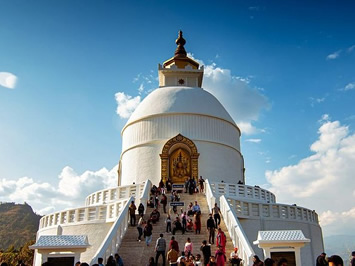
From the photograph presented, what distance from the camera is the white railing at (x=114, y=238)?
12.7 metres

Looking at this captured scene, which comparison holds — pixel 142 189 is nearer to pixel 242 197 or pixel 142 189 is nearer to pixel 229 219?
pixel 242 197

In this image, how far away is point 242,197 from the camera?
2205 cm

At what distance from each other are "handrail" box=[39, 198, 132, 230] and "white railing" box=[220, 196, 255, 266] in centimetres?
435

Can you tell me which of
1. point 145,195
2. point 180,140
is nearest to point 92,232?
point 145,195

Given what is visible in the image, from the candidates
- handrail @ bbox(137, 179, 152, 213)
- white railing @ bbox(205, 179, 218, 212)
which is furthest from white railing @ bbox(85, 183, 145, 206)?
white railing @ bbox(205, 179, 218, 212)

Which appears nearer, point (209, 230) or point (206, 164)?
point (209, 230)

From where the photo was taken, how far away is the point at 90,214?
781 inches

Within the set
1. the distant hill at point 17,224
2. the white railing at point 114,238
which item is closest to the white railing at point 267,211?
the white railing at point 114,238

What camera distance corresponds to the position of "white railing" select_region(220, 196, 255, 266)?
1245 centimetres

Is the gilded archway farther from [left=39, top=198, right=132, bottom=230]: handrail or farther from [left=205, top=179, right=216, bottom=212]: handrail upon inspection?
[left=39, top=198, right=132, bottom=230]: handrail

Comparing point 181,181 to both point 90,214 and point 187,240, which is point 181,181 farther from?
point 187,240

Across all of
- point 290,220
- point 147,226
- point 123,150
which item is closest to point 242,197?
point 290,220

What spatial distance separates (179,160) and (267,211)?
958 centimetres

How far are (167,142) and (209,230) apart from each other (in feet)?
43.9
